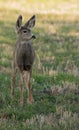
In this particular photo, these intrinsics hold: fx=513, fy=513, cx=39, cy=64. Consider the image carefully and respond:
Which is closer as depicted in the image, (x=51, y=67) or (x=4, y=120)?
(x=4, y=120)

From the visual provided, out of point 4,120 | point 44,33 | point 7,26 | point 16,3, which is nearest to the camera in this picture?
point 4,120

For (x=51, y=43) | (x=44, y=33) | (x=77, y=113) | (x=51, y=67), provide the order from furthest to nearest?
(x=44, y=33) → (x=51, y=43) → (x=51, y=67) → (x=77, y=113)

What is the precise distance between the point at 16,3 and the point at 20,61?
120ft

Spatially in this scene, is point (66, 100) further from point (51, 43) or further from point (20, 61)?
point (51, 43)

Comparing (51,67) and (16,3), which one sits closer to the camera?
(51,67)

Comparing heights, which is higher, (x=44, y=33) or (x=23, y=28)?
(x=23, y=28)

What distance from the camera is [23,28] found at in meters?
11.2

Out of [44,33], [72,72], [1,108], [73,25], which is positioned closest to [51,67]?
[72,72]

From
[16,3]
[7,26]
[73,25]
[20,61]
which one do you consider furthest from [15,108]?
[16,3]

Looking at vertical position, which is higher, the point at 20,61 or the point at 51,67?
the point at 20,61

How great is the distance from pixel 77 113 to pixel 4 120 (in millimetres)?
1589

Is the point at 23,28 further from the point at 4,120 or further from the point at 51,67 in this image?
the point at 51,67

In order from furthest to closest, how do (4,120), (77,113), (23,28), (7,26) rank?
(7,26) → (23,28) → (77,113) → (4,120)

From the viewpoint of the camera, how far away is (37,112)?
1060 cm
